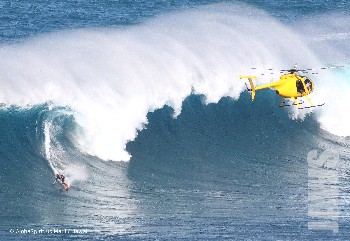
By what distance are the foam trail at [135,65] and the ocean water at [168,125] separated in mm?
86

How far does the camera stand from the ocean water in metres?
39.8

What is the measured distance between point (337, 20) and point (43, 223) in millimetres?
26180

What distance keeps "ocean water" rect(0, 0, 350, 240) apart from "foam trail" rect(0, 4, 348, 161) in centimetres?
9

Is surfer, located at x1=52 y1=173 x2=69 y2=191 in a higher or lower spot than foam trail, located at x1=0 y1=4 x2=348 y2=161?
lower

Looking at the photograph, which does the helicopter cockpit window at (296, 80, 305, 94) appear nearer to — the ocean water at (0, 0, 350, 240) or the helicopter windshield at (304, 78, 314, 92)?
the helicopter windshield at (304, 78, 314, 92)

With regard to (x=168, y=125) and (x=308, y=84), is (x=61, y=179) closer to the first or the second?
(x=168, y=125)

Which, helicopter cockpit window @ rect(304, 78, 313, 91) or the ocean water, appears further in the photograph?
helicopter cockpit window @ rect(304, 78, 313, 91)

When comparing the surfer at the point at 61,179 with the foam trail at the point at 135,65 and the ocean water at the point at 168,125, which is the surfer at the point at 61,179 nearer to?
the ocean water at the point at 168,125

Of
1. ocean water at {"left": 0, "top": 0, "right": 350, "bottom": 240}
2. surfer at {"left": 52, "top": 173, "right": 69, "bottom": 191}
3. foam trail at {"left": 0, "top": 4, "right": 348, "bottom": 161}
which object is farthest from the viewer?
foam trail at {"left": 0, "top": 4, "right": 348, "bottom": 161}

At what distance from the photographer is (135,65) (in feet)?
165

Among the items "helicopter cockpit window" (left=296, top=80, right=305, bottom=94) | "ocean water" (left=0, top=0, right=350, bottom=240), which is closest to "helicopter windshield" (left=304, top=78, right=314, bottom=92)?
"helicopter cockpit window" (left=296, top=80, right=305, bottom=94)

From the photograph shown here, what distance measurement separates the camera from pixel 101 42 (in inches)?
2087

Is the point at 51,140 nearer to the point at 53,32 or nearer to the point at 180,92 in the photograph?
the point at 180,92

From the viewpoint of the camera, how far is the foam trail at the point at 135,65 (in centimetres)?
4656
